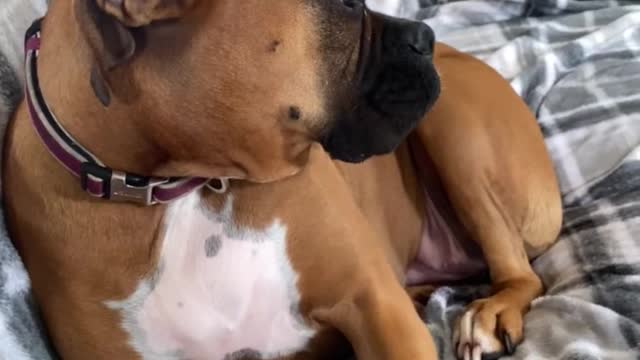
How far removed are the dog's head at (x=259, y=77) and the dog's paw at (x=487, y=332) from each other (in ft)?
1.21

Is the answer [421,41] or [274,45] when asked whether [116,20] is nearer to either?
[274,45]

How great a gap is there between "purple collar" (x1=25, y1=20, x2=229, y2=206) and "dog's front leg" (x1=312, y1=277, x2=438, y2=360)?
0.91 ft

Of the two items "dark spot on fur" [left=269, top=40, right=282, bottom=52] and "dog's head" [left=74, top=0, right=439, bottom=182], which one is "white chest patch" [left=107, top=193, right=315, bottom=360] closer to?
"dog's head" [left=74, top=0, right=439, bottom=182]

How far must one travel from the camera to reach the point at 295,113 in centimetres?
126

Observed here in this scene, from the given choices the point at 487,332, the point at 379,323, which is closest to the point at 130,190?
the point at 379,323

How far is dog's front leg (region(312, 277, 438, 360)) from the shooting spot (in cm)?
141

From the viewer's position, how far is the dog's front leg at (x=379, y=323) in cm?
141

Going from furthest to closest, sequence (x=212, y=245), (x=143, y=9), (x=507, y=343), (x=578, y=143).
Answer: (x=578, y=143)
(x=507, y=343)
(x=212, y=245)
(x=143, y=9)

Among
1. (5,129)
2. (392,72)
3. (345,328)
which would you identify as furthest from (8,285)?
(392,72)

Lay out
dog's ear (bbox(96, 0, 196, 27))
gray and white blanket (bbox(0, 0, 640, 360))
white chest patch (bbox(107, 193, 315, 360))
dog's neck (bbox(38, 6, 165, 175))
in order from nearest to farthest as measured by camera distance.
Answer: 1. dog's ear (bbox(96, 0, 196, 27))
2. dog's neck (bbox(38, 6, 165, 175))
3. white chest patch (bbox(107, 193, 315, 360))
4. gray and white blanket (bbox(0, 0, 640, 360))

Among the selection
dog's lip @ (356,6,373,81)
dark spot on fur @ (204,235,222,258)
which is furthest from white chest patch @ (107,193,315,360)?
dog's lip @ (356,6,373,81)

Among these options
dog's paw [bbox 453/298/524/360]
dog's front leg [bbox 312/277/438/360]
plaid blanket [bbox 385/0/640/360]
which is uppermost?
dog's front leg [bbox 312/277/438/360]

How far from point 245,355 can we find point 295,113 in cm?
37

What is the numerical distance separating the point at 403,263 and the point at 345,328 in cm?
40
